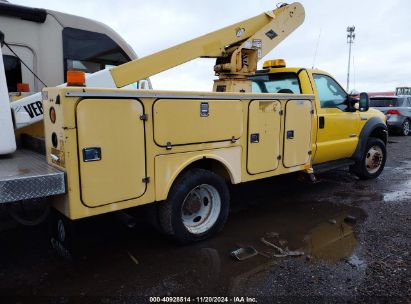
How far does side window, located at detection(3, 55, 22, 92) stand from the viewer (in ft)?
17.3

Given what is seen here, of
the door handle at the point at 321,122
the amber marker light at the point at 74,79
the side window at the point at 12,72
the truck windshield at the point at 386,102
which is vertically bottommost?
the door handle at the point at 321,122

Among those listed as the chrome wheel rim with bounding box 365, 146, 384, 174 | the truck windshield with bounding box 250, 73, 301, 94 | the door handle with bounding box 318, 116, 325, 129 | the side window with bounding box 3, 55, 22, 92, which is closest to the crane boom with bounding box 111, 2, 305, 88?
the truck windshield with bounding box 250, 73, 301, 94

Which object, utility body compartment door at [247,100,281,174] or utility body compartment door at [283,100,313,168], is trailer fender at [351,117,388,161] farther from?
utility body compartment door at [247,100,281,174]

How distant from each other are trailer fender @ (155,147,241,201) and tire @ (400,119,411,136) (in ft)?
43.8

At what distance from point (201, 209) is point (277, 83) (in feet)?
9.14

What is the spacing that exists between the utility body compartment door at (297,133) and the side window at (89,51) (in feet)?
9.90

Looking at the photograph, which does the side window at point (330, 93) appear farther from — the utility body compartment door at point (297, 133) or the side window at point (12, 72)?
the side window at point (12, 72)

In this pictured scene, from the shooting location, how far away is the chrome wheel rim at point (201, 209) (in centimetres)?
400

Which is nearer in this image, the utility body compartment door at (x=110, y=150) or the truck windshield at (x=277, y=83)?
the utility body compartment door at (x=110, y=150)

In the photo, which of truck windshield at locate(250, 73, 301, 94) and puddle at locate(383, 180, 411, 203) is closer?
truck windshield at locate(250, 73, 301, 94)

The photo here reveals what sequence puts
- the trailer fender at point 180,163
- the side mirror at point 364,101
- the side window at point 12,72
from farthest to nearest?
the side mirror at point 364,101 < the side window at point 12,72 < the trailer fender at point 180,163

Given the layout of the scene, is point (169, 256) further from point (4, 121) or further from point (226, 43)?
point (226, 43)

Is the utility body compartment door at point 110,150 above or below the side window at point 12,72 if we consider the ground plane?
below

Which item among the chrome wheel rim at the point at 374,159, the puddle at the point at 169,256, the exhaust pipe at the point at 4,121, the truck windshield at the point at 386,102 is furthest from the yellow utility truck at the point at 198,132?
the truck windshield at the point at 386,102
